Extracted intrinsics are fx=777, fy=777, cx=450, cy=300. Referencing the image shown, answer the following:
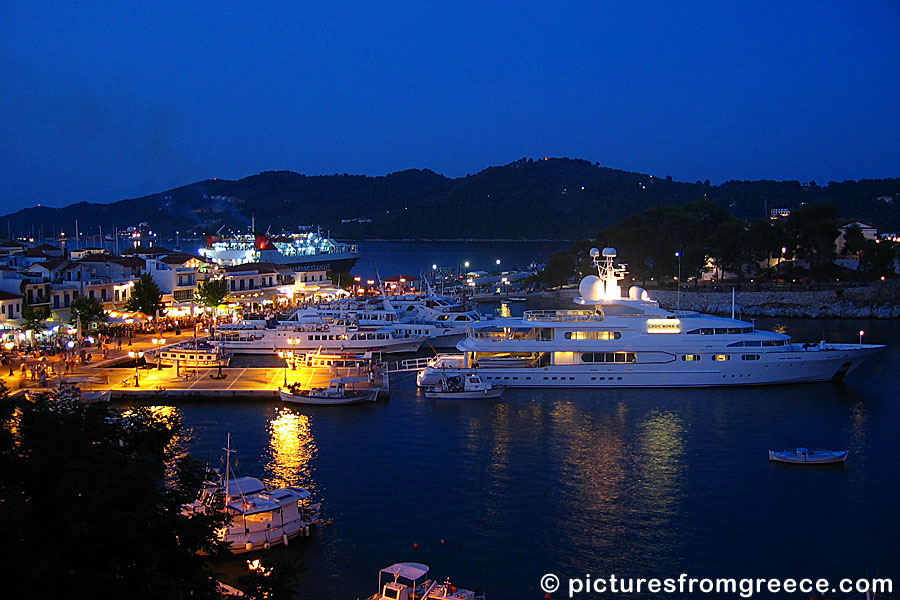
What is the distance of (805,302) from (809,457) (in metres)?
36.0

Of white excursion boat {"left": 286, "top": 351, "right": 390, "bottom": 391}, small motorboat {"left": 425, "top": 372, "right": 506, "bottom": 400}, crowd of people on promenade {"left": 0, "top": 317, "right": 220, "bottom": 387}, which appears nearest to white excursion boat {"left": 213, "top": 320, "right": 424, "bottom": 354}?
white excursion boat {"left": 286, "top": 351, "right": 390, "bottom": 391}

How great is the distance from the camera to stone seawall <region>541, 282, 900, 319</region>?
49406 mm

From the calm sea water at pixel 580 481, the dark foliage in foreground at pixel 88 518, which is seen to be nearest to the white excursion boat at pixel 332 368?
the calm sea water at pixel 580 481

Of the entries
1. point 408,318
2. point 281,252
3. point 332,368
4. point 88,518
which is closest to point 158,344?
point 332,368

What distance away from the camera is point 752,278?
197 ft

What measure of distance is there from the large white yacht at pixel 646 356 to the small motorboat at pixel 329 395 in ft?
8.88

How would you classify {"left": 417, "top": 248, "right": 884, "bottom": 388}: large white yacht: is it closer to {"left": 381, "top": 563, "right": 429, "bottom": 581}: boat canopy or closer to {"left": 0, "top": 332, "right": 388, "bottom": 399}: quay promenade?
{"left": 0, "top": 332, "right": 388, "bottom": 399}: quay promenade

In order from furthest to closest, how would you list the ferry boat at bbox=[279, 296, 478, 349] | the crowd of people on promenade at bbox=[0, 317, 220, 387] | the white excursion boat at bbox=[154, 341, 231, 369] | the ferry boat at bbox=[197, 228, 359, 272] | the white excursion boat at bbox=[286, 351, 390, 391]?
the ferry boat at bbox=[197, 228, 359, 272] → the ferry boat at bbox=[279, 296, 478, 349] → the white excursion boat at bbox=[154, 341, 231, 369] → the white excursion boat at bbox=[286, 351, 390, 391] → the crowd of people on promenade at bbox=[0, 317, 220, 387]

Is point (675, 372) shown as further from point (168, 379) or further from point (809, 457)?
point (168, 379)

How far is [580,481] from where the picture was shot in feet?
59.0

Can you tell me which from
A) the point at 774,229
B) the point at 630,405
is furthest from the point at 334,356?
the point at 774,229

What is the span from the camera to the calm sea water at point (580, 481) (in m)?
14.0

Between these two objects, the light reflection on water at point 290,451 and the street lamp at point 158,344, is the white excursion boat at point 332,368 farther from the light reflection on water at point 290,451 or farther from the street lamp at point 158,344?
the street lamp at point 158,344

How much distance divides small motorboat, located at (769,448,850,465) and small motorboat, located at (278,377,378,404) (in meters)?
12.4
